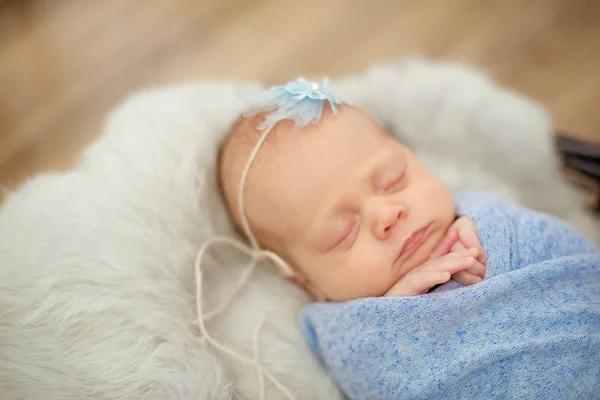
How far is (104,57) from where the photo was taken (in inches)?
Answer: 71.0

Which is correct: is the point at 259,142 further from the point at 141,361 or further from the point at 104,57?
the point at 104,57

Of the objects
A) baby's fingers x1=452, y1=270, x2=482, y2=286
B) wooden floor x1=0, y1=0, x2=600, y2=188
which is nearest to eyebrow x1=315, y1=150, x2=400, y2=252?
baby's fingers x1=452, y1=270, x2=482, y2=286

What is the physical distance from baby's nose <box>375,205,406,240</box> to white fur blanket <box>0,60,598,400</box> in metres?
0.30

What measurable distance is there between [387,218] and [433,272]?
12 centimetres

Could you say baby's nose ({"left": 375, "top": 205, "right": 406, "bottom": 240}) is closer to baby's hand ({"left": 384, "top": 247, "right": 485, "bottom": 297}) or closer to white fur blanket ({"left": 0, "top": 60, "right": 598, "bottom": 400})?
baby's hand ({"left": 384, "top": 247, "right": 485, "bottom": 297})

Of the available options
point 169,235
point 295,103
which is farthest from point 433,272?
point 169,235

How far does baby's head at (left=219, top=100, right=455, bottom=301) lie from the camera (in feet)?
3.13

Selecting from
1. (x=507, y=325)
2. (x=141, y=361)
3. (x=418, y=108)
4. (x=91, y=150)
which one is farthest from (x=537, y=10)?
(x=141, y=361)

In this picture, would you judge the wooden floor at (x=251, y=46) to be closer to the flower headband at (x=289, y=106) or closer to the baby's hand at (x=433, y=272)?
the flower headband at (x=289, y=106)

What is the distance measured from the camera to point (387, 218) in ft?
3.03

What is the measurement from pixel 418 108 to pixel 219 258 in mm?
583

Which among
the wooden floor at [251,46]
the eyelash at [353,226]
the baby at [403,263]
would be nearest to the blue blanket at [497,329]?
the baby at [403,263]

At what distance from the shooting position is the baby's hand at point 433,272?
90 cm

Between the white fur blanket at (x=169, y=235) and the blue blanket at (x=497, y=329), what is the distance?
0.17 metres
